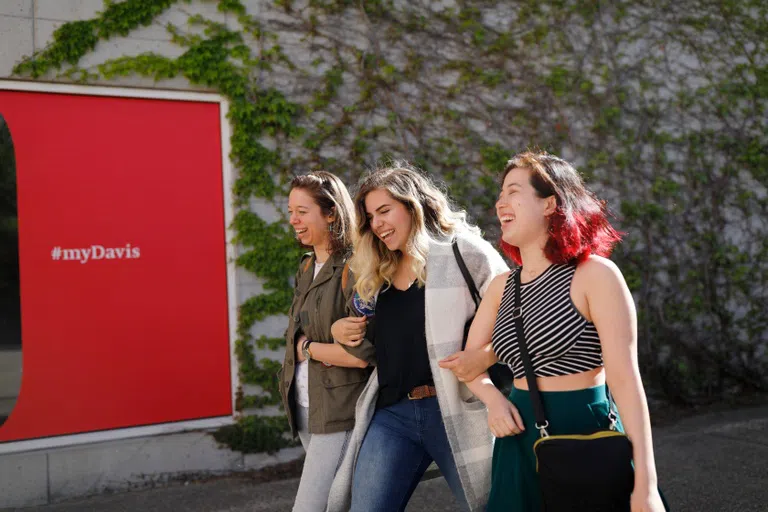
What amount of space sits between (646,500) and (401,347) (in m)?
1.03

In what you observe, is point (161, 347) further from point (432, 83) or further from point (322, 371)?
point (432, 83)

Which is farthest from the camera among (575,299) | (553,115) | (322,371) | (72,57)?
(553,115)

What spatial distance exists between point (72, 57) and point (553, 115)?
3987 millimetres

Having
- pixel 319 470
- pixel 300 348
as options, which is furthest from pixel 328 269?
pixel 319 470

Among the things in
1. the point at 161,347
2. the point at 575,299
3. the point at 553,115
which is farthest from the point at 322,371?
the point at 553,115

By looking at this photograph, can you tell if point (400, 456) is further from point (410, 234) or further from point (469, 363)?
point (410, 234)

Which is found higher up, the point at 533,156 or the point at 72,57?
the point at 72,57

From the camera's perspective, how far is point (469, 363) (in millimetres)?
2410

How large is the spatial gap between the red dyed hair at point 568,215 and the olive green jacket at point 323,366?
0.96 metres

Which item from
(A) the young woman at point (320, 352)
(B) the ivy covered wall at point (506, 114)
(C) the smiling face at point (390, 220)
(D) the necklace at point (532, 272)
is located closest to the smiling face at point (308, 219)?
(A) the young woman at point (320, 352)

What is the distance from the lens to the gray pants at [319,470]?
8.93ft

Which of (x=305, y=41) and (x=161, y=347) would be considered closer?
(x=161, y=347)

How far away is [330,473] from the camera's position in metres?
2.77

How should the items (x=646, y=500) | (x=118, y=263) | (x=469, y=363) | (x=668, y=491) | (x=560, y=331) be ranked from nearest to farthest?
(x=646, y=500) < (x=560, y=331) < (x=469, y=363) < (x=668, y=491) < (x=118, y=263)
